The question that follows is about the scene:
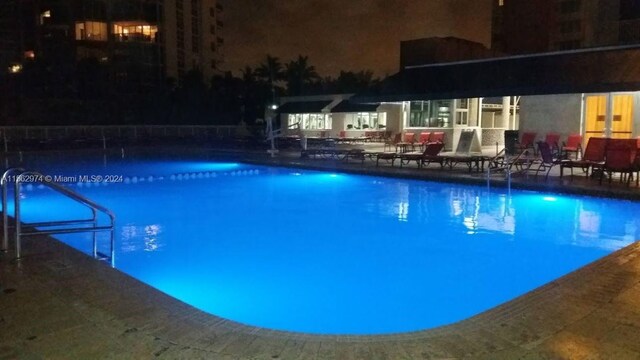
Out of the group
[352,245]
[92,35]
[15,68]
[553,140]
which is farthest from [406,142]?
[92,35]

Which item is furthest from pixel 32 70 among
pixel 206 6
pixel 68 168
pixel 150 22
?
pixel 206 6

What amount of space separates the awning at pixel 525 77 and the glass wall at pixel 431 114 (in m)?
1.23

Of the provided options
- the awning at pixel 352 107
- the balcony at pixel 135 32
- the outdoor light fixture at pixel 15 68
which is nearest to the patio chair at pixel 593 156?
the awning at pixel 352 107

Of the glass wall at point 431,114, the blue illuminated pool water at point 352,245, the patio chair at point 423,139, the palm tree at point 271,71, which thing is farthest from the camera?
the palm tree at point 271,71

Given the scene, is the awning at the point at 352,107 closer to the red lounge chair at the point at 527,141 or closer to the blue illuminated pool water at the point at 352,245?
the red lounge chair at the point at 527,141

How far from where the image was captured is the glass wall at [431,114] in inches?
810

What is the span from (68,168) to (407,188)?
41.0 ft

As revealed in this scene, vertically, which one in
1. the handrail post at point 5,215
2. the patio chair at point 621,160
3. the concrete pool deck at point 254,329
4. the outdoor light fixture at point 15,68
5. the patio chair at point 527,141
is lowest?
the concrete pool deck at point 254,329

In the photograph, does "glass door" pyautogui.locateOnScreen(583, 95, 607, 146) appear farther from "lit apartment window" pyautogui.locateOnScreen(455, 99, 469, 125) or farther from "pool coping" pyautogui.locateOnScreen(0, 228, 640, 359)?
"pool coping" pyautogui.locateOnScreen(0, 228, 640, 359)

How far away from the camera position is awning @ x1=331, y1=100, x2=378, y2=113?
3020 cm

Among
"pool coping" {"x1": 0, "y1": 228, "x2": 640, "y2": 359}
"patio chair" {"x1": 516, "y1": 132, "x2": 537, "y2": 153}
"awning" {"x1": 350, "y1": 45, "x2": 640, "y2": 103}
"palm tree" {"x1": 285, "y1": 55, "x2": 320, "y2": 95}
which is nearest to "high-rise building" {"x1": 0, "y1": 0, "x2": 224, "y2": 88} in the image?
"palm tree" {"x1": 285, "y1": 55, "x2": 320, "y2": 95}

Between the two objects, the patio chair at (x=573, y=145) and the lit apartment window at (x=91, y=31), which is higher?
the lit apartment window at (x=91, y=31)

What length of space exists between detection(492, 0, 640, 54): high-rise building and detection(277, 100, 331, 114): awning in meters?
15.0

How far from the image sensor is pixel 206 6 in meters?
59.3
